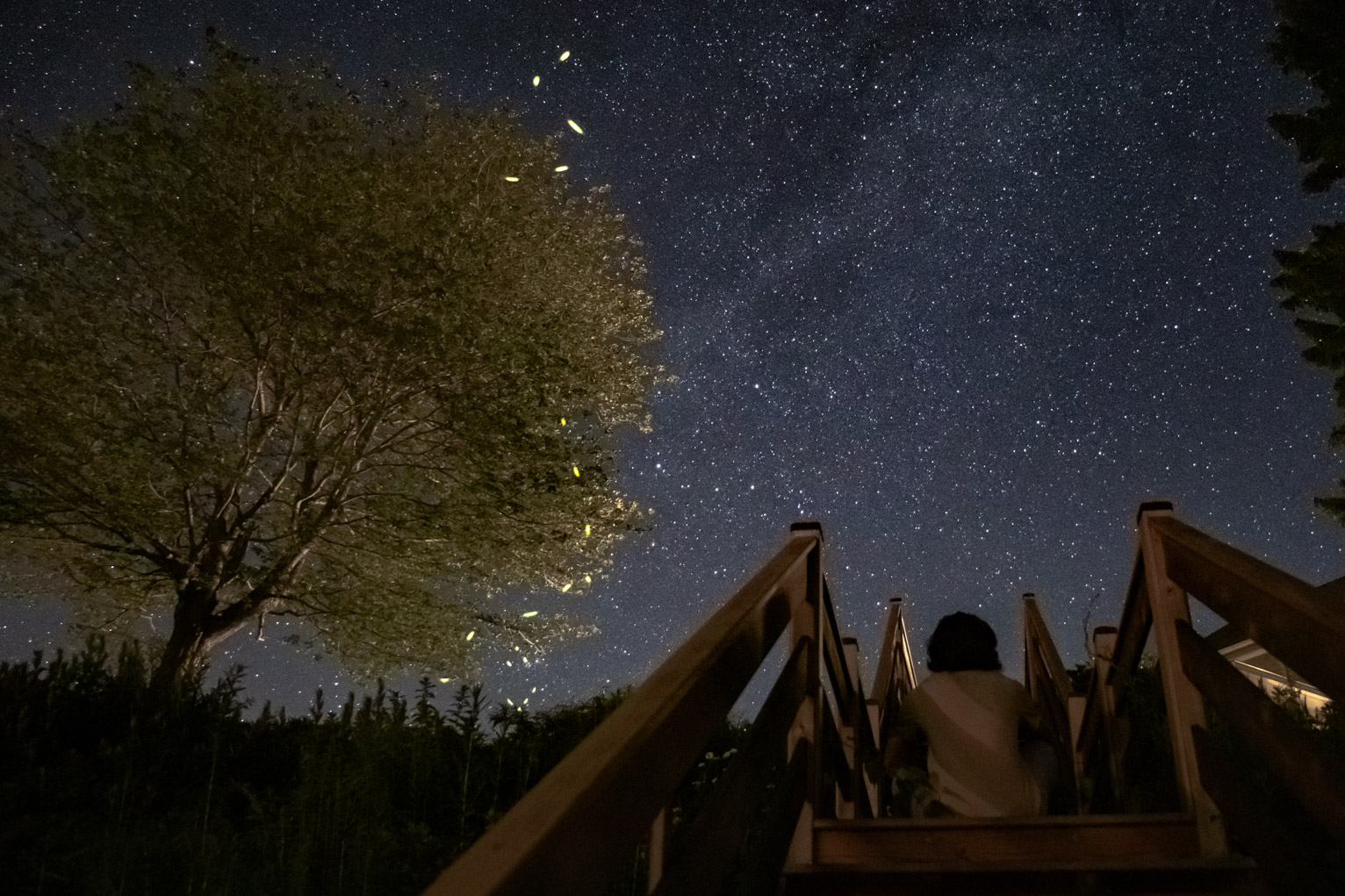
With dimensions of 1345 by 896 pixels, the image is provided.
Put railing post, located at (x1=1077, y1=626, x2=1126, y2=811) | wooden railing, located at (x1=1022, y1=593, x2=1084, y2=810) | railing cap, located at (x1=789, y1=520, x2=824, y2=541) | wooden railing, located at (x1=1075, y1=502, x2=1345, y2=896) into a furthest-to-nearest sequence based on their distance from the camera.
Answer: wooden railing, located at (x1=1022, y1=593, x2=1084, y2=810) < railing post, located at (x1=1077, y1=626, x2=1126, y2=811) < railing cap, located at (x1=789, y1=520, x2=824, y2=541) < wooden railing, located at (x1=1075, y1=502, x2=1345, y2=896)

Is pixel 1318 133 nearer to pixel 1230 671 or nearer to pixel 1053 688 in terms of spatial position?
pixel 1053 688

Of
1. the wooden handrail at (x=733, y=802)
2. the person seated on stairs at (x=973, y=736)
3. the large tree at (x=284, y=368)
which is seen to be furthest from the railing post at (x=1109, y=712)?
the large tree at (x=284, y=368)

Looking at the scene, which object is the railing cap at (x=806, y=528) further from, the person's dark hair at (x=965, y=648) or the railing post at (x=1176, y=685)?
the railing post at (x=1176, y=685)

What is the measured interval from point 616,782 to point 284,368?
12229 mm

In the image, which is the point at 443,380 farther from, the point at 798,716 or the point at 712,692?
the point at 712,692

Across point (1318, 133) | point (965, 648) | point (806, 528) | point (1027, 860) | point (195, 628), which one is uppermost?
point (1318, 133)

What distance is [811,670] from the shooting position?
4.10 meters

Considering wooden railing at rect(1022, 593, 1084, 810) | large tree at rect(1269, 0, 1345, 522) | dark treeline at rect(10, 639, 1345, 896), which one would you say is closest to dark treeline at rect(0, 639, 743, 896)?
dark treeline at rect(10, 639, 1345, 896)

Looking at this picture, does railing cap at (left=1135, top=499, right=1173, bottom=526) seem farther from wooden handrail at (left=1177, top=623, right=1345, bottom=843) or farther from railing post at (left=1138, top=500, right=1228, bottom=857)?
wooden handrail at (left=1177, top=623, right=1345, bottom=843)

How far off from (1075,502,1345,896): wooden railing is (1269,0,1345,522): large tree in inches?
361

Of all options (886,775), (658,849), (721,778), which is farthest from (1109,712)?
(658,849)

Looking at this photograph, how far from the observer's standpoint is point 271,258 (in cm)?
1184

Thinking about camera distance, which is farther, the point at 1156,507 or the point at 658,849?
the point at 1156,507

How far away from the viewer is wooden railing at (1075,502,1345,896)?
88.4 inches
